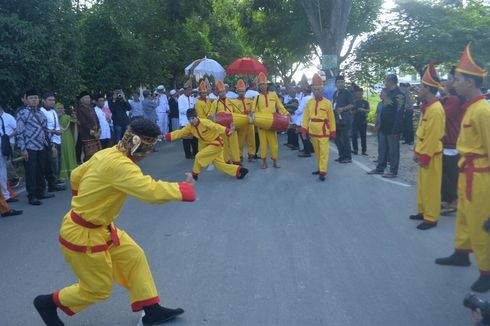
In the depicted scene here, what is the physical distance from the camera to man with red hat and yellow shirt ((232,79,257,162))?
12.2 meters

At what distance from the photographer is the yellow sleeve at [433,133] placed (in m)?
6.59

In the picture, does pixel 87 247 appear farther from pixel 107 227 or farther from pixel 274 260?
pixel 274 260

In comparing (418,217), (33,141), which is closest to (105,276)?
(418,217)

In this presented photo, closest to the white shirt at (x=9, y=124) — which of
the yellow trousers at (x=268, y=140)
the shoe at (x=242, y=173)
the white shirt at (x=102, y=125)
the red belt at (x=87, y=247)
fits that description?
the white shirt at (x=102, y=125)

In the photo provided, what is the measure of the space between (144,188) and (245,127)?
8.94 metres

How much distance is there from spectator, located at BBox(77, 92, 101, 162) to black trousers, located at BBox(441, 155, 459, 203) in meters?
7.10

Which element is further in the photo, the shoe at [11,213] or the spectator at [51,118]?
the spectator at [51,118]

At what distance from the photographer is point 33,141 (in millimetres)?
9070

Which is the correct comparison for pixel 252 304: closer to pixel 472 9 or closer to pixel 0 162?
pixel 0 162

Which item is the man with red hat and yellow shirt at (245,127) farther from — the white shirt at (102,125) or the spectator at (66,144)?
the spectator at (66,144)

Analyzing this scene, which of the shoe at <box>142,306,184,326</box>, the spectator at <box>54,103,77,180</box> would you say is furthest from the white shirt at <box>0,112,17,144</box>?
the shoe at <box>142,306,184,326</box>

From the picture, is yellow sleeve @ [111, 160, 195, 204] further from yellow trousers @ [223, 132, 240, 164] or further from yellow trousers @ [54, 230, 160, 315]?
yellow trousers @ [223, 132, 240, 164]

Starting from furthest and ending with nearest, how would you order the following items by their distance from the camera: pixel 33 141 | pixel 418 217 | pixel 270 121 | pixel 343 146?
1. pixel 343 146
2. pixel 270 121
3. pixel 33 141
4. pixel 418 217

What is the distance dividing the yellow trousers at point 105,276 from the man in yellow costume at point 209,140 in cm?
604
